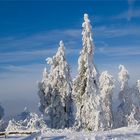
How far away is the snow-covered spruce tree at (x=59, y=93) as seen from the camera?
6569 cm

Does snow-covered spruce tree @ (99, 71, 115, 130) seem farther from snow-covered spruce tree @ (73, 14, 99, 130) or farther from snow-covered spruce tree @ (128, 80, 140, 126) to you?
snow-covered spruce tree @ (73, 14, 99, 130)

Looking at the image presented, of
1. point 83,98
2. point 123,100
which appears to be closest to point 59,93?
point 83,98

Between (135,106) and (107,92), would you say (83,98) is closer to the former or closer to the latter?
(107,92)

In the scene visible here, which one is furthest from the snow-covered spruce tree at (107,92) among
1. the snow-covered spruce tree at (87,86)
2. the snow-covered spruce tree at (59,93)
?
the snow-covered spruce tree at (87,86)

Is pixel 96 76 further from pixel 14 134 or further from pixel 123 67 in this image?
pixel 14 134

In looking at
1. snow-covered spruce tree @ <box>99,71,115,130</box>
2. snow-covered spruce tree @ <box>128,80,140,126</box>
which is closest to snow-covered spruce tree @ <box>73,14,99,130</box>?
snow-covered spruce tree @ <box>99,71,115,130</box>

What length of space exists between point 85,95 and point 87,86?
158 cm

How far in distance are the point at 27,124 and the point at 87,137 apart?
27886mm

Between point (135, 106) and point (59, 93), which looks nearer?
point (59, 93)

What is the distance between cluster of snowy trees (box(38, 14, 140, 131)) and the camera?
58.0 m

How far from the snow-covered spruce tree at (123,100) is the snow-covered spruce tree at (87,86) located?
14.6 meters

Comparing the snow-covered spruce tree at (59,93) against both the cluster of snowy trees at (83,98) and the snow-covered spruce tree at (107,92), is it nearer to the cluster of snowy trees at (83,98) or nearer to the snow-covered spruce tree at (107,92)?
the cluster of snowy trees at (83,98)

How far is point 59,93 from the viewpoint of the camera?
2608 inches

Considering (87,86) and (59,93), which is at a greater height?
(59,93)
